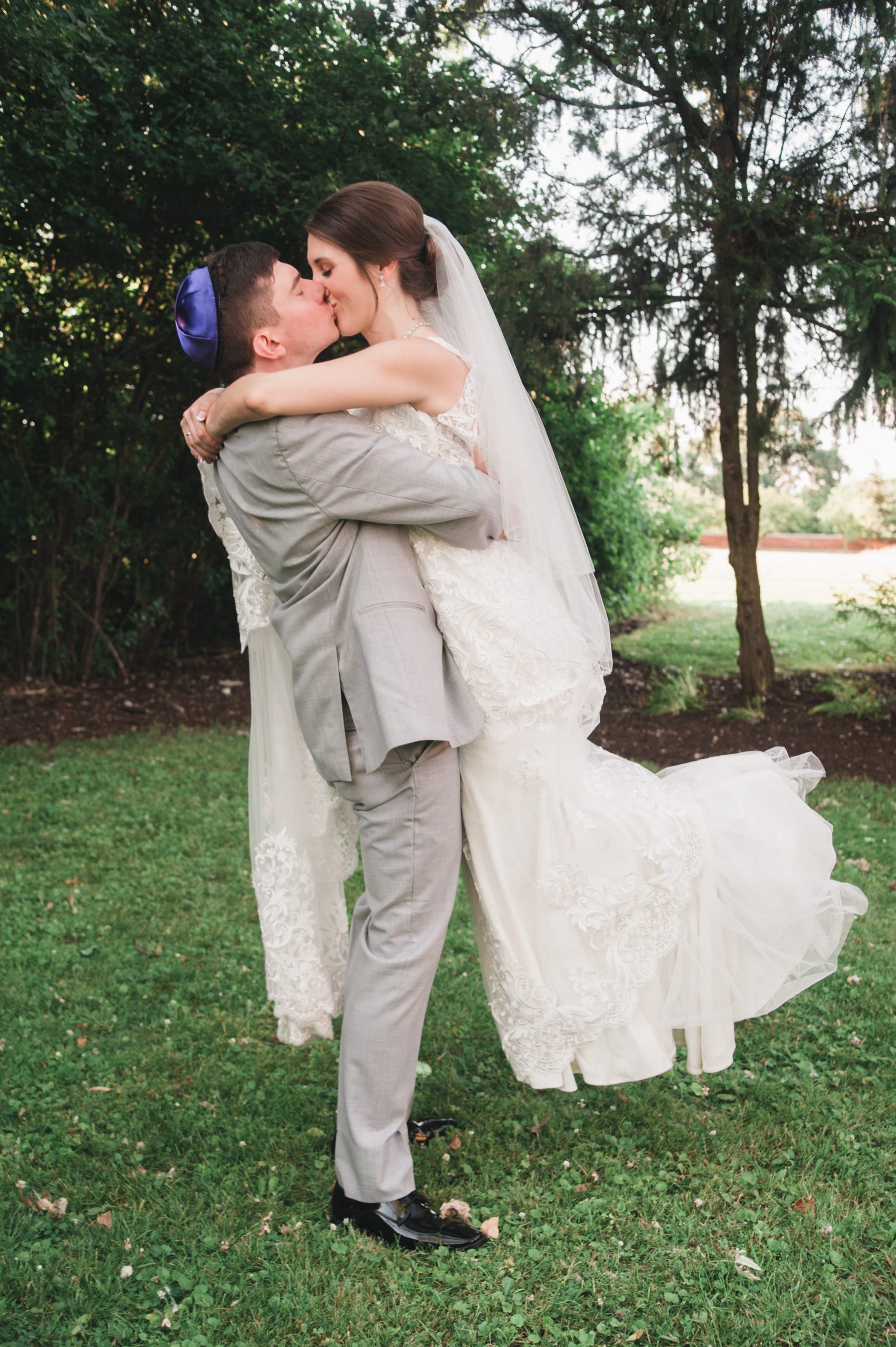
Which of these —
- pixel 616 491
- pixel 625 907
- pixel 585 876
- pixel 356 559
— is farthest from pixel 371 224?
pixel 616 491

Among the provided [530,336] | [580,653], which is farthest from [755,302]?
[580,653]

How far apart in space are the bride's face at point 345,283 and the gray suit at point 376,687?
1.02 feet

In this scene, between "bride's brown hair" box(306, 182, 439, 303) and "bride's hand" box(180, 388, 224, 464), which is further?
"bride's hand" box(180, 388, 224, 464)

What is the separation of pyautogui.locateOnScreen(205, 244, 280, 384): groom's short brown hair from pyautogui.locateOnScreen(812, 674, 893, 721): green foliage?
583 cm

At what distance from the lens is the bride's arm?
2166 millimetres

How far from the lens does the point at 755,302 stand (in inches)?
249

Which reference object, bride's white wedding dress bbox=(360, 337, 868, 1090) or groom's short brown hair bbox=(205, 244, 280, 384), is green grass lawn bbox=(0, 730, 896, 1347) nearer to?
bride's white wedding dress bbox=(360, 337, 868, 1090)

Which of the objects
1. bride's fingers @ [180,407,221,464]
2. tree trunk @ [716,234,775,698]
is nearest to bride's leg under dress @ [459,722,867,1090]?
bride's fingers @ [180,407,221,464]

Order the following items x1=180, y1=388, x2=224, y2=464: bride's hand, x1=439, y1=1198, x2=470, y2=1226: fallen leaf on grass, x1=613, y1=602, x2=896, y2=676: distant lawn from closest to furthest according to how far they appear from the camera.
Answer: x1=180, y1=388, x2=224, y2=464: bride's hand
x1=439, y1=1198, x2=470, y2=1226: fallen leaf on grass
x1=613, y1=602, x2=896, y2=676: distant lawn

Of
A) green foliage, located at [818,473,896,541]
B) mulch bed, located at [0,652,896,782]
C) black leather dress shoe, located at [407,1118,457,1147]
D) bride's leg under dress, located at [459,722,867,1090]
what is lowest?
black leather dress shoe, located at [407,1118,457,1147]

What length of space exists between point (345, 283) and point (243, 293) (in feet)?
0.75

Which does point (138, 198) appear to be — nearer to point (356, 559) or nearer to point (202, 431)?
→ point (202, 431)

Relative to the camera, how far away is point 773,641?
10852mm

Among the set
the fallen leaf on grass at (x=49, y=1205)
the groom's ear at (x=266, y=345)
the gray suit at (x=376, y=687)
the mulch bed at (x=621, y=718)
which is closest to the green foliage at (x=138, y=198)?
the mulch bed at (x=621, y=718)
